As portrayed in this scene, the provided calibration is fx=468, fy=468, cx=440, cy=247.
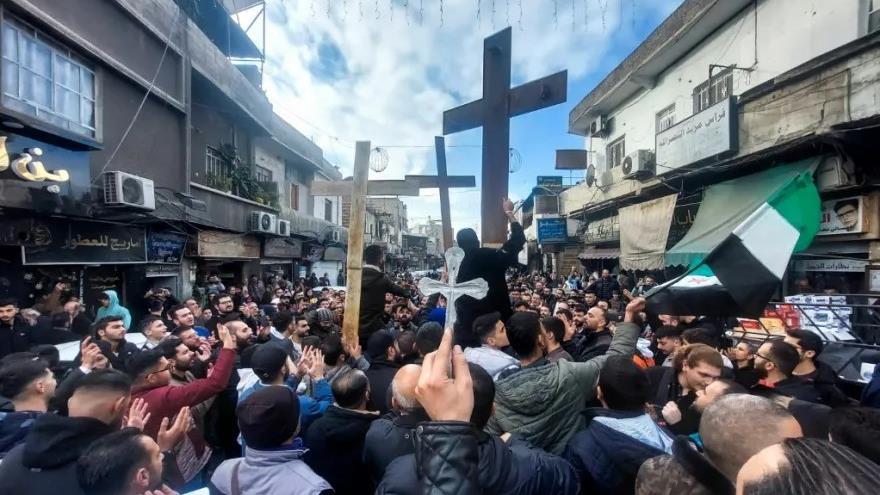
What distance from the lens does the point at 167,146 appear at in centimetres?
1177

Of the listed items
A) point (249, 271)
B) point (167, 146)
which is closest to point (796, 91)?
point (167, 146)

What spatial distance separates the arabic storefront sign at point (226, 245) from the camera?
1327 cm

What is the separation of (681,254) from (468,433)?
34.8 ft

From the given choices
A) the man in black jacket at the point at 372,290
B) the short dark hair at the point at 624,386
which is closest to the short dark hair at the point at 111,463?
the short dark hair at the point at 624,386

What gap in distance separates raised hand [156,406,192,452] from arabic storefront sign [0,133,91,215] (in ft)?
22.2

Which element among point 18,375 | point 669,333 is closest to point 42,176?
point 18,375

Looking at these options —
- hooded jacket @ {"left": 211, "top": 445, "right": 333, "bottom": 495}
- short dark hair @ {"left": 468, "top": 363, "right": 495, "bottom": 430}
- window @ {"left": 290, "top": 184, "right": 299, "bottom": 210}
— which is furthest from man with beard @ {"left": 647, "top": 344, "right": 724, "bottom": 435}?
window @ {"left": 290, "top": 184, "right": 299, "bottom": 210}

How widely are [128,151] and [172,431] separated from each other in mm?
10004

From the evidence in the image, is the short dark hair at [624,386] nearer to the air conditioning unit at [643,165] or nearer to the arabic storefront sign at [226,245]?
the air conditioning unit at [643,165]

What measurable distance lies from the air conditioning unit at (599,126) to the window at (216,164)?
13.9m

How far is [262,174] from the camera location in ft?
62.2

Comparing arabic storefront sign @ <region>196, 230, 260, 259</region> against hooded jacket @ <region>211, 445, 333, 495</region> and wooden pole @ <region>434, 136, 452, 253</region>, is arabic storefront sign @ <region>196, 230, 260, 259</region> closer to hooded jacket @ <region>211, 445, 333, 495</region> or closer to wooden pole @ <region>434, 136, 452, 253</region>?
wooden pole @ <region>434, 136, 452, 253</region>

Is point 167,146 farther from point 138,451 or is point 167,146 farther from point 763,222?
point 763,222

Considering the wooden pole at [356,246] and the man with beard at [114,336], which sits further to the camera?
the man with beard at [114,336]
